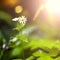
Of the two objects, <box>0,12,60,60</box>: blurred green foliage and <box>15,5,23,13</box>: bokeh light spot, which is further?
<box>15,5,23,13</box>: bokeh light spot

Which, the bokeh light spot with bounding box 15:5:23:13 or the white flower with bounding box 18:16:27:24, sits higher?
the bokeh light spot with bounding box 15:5:23:13

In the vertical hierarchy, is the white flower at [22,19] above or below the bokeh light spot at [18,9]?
below

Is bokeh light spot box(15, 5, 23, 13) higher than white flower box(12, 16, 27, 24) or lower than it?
higher

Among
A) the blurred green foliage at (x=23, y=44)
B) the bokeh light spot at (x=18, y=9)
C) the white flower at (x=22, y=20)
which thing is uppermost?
the bokeh light spot at (x=18, y=9)

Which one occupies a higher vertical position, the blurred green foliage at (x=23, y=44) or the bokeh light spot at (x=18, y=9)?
the bokeh light spot at (x=18, y=9)

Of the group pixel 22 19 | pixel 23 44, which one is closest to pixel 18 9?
pixel 22 19

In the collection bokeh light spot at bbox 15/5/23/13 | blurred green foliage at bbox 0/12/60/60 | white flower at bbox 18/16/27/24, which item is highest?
bokeh light spot at bbox 15/5/23/13

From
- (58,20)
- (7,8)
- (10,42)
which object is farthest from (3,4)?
(58,20)

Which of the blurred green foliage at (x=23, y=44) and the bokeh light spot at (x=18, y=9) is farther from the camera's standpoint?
the bokeh light spot at (x=18, y=9)
